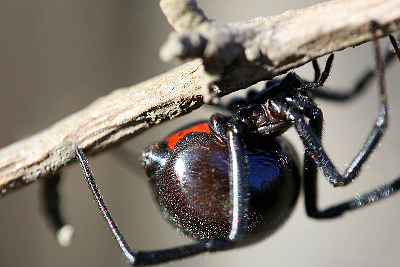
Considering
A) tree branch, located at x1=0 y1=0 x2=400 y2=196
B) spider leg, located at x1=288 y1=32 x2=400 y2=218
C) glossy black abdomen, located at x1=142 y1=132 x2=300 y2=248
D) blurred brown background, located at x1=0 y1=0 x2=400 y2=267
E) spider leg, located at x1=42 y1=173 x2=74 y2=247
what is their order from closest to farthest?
tree branch, located at x1=0 y1=0 x2=400 y2=196 → spider leg, located at x1=288 y1=32 x2=400 y2=218 → glossy black abdomen, located at x1=142 y1=132 x2=300 y2=248 → spider leg, located at x1=42 y1=173 x2=74 y2=247 → blurred brown background, located at x1=0 y1=0 x2=400 y2=267

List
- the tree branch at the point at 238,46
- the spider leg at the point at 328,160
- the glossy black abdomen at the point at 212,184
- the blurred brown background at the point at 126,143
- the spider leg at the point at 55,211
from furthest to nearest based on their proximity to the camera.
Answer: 1. the blurred brown background at the point at 126,143
2. the spider leg at the point at 55,211
3. the glossy black abdomen at the point at 212,184
4. the spider leg at the point at 328,160
5. the tree branch at the point at 238,46

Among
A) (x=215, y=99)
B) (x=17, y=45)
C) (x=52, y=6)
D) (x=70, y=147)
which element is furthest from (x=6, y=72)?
(x=215, y=99)

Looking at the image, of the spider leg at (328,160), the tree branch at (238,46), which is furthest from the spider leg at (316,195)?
the tree branch at (238,46)

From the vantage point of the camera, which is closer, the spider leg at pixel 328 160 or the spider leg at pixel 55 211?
the spider leg at pixel 328 160

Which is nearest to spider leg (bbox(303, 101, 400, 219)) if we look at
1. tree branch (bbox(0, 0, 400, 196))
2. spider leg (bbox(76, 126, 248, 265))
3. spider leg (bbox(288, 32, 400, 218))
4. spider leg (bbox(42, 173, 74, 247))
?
spider leg (bbox(288, 32, 400, 218))

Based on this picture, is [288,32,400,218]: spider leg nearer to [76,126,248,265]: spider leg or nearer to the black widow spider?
the black widow spider

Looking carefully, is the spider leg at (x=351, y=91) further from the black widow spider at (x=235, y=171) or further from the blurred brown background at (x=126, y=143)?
the blurred brown background at (x=126, y=143)

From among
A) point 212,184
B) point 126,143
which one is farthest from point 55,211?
point 126,143
